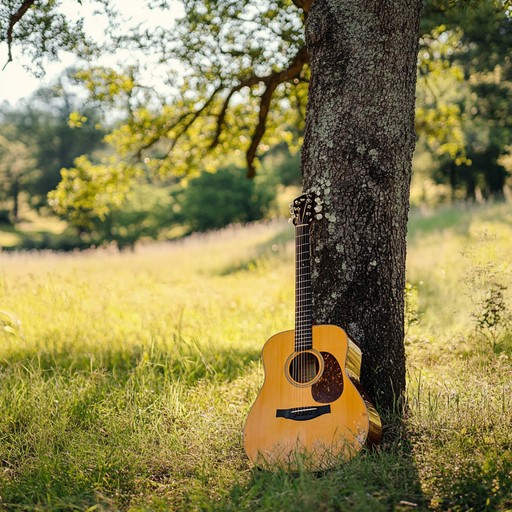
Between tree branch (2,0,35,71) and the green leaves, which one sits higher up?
tree branch (2,0,35,71)

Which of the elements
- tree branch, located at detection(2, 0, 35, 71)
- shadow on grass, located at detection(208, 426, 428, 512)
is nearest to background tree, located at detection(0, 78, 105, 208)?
tree branch, located at detection(2, 0, 35, 71)

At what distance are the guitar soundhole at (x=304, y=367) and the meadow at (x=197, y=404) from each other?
0.57 m

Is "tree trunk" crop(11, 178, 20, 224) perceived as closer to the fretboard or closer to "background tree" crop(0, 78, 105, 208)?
"background tree" crop(0, 78, 105, 208)

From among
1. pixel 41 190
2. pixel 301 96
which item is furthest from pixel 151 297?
pixel 41 190

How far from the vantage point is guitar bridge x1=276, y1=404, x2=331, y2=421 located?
11.3ft

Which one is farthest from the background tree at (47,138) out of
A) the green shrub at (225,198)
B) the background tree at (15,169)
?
the green shrub at (225,198)

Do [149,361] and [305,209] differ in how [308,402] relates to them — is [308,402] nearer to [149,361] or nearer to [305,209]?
[305,209]

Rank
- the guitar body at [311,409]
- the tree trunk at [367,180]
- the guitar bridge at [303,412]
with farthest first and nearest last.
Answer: the tree trunk at [367,180] < the guitar bridge at [303,412] < the guitar body at [311,409]

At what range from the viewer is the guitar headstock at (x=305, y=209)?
12.9 feet

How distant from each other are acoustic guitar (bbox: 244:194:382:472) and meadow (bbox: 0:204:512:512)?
0.14 meters

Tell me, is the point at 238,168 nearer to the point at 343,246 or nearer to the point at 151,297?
the point at 151,297

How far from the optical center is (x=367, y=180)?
3846 millimetres

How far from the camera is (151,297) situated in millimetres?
8094

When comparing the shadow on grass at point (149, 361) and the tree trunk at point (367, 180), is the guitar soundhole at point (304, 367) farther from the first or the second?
the shadow on grass at point (149, 361)
